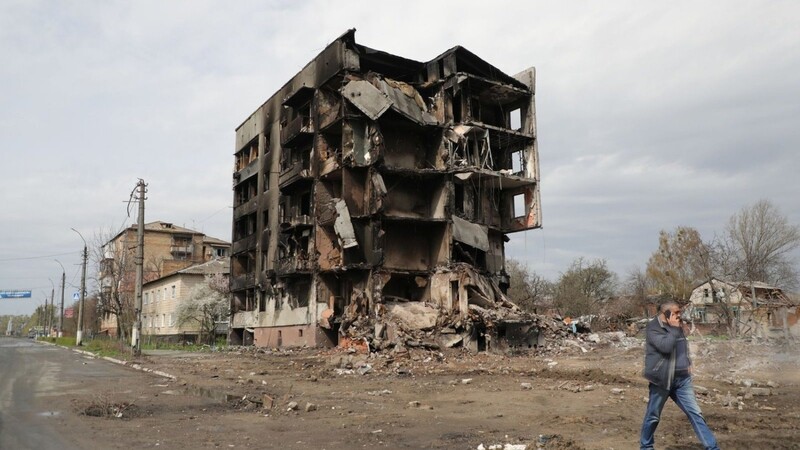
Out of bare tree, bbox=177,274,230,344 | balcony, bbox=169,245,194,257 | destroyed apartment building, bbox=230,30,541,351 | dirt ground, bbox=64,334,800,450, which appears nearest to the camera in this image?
dirt ground, bbox=64,334,800,450

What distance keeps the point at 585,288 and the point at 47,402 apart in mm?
58904

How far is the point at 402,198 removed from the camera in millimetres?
34094

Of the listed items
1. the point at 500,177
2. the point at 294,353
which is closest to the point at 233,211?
the point at 294,353

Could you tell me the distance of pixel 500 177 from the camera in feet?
113

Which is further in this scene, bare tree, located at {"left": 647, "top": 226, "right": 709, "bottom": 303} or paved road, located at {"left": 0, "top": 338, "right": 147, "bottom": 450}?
bare tree, located at {"left": 647, "top": 226, "right": 709, "bottom": 303}

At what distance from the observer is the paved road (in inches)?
312

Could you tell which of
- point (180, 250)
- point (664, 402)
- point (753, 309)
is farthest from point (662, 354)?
point (180, 250)

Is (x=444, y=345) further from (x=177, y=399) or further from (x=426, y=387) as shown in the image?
(x=177, y=399)

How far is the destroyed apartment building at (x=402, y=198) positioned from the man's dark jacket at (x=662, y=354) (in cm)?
2032

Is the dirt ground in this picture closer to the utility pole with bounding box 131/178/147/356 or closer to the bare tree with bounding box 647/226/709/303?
the utility pole with bounding box 131/178/147/356

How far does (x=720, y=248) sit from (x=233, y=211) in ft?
125

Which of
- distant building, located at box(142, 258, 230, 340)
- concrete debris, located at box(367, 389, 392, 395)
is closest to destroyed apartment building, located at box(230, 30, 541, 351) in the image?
concrete debris, located at box(367, 389, 392, 395)

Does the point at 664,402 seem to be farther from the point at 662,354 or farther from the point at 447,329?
the point at 447,329

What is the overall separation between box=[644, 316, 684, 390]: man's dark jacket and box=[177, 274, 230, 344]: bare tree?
5222 cm
